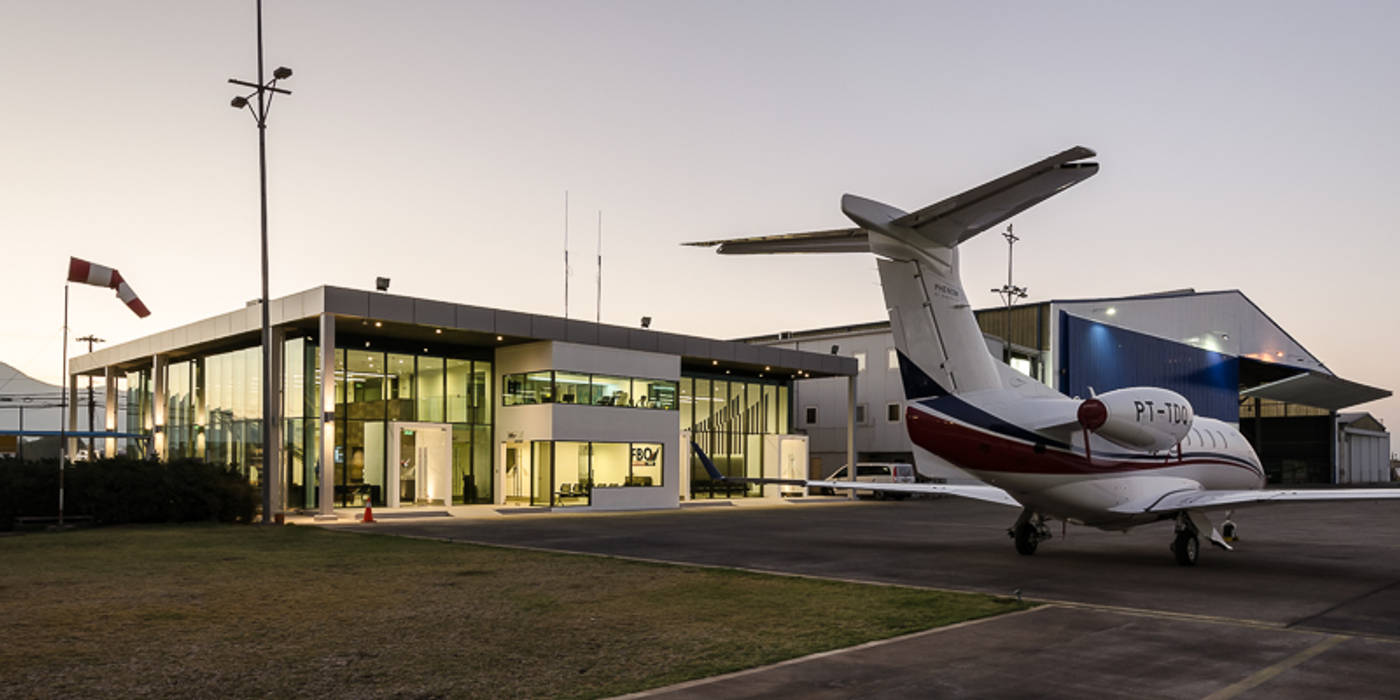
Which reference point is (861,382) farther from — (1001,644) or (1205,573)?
(1001,644)

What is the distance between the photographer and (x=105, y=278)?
104 ft

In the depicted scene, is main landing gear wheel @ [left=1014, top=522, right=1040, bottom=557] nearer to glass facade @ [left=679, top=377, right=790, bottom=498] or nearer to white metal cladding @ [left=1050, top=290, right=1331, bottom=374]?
glass facade @ [left=679, top=377, right=790, bottom=498]

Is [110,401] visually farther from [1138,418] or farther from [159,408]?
[1138,418]

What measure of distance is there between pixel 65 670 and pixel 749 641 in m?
5.89

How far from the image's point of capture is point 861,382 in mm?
58250

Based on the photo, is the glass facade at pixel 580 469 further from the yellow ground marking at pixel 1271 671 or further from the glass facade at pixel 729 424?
the yellow ground marking at pixel 1271 671

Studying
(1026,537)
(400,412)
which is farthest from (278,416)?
(1026,537)

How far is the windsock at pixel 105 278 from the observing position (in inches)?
1231

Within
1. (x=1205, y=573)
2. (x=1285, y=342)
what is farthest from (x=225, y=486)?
(x=1285, y=342)

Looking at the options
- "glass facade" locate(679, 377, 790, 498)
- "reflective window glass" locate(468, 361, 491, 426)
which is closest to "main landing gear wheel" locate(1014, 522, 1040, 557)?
"reflective window glass" locate(468, 361, 491, 426)

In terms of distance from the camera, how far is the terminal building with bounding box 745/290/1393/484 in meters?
55.3

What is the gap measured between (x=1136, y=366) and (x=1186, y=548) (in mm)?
42867

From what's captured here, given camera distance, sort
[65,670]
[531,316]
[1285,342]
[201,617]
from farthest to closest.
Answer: [1285,342] → [531,316] → [201,617] → [65,670]

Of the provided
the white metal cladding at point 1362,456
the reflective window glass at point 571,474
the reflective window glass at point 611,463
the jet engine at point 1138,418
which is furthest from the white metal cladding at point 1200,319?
the jet engine at point 1138,418
